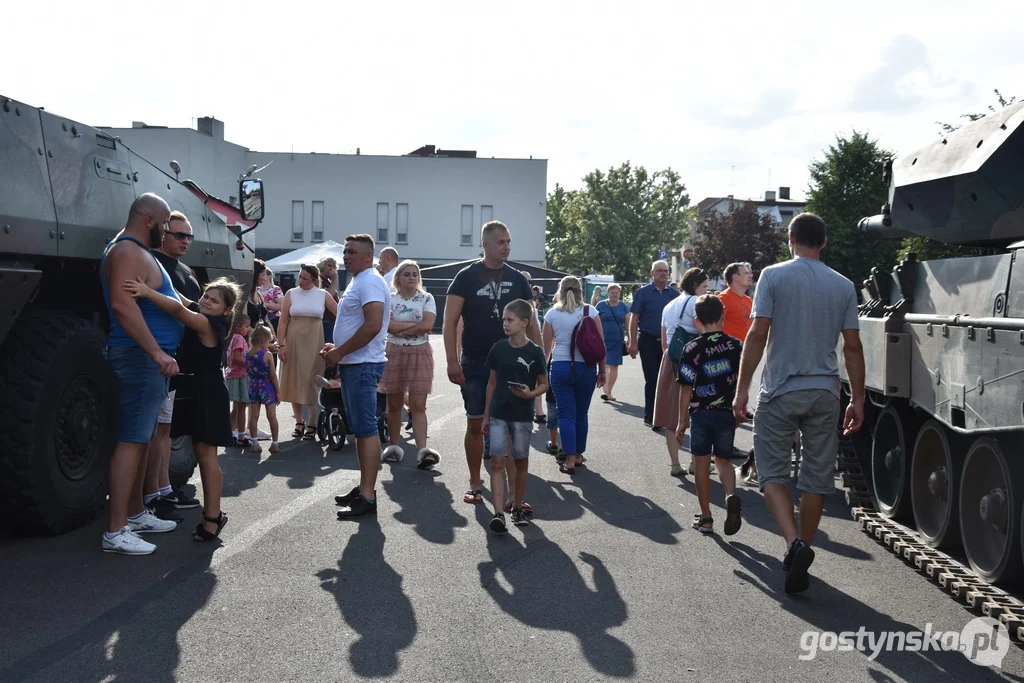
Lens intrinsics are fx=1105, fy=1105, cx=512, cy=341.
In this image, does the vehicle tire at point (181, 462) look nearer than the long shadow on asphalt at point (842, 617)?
No

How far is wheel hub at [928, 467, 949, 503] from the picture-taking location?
21.9 feet

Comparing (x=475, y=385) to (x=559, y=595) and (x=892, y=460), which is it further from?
(x=892, y=460)

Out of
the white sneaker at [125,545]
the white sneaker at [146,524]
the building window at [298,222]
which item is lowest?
the white sneaker at [146,524]

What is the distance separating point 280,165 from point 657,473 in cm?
5674

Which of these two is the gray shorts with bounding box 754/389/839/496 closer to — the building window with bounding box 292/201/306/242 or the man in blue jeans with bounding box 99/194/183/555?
the man in blue jeans with bounding box 99/194/183/555

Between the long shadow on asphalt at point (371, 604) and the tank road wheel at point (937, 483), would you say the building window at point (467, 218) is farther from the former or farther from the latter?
the long shadow on asphalt at point (371, 604)

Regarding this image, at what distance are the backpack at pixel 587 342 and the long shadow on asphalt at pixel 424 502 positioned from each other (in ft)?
5.32

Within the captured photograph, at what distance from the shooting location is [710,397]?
7395 mm

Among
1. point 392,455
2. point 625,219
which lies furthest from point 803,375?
point 625,219

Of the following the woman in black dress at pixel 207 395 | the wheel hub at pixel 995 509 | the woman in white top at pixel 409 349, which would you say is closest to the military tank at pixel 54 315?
the woman in black dress at pixel 207 395

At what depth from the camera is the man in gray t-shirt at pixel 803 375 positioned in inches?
238

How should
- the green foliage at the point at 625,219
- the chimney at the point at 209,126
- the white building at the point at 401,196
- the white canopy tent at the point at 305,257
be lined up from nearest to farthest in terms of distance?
1. the white canopy tent at the point at 305,257
2. the chimney at the point at 209,126
3. the white building at the point at 401,196
4. the green foliage at the point at 625,219

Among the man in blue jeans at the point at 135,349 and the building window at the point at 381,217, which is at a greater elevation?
the building window at the point at 381,217

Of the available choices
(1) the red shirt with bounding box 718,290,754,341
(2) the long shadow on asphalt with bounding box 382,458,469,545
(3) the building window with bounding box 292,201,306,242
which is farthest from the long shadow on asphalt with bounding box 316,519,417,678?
(3) the building window with bounding box 292,201,306,242
